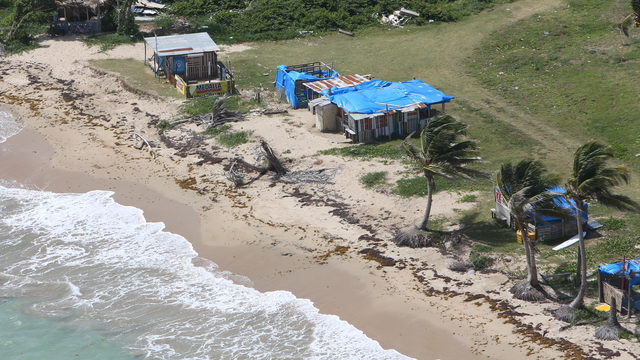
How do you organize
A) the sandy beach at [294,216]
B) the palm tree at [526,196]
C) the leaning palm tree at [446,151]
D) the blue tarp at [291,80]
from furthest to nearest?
1. the blue tarp at [291,80]
2. the leaning palm tree at [446,151]
3. the sandy beach at [294,216]
4. the palm tree at [526,196]

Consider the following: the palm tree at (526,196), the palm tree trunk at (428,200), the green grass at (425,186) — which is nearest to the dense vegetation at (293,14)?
the green grass at (425,186)

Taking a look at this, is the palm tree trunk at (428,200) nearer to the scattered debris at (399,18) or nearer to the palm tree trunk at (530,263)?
the palm tree trunk at (530,263)

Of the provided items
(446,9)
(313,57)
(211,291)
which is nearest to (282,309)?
(211,291)

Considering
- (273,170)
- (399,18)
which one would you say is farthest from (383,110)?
(399,18)

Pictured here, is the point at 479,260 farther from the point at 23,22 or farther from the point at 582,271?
the point at 23,22

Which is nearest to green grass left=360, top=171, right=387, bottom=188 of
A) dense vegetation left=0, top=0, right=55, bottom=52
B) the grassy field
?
the grassy field

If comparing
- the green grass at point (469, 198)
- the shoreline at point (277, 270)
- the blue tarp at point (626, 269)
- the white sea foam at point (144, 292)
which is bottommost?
the white sea foam at point (144, 292)

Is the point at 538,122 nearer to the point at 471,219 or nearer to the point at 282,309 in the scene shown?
the point at 471,219
